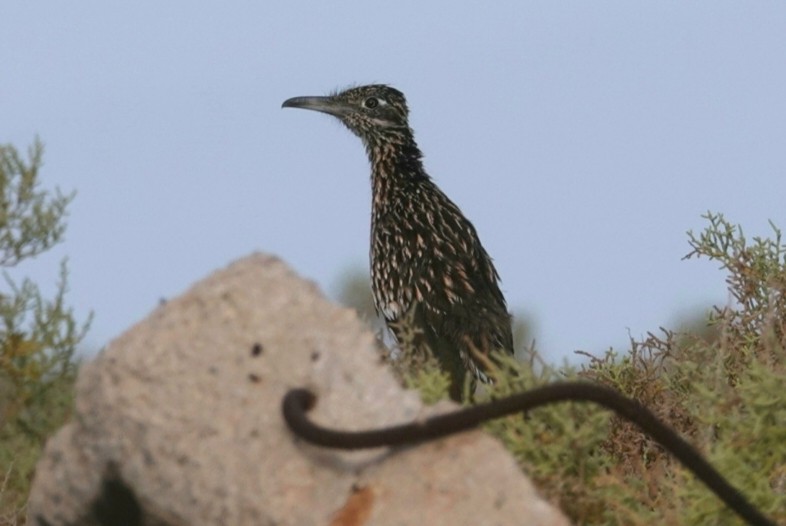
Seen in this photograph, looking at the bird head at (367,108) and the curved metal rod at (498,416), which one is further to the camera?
the bird head at (367,108)

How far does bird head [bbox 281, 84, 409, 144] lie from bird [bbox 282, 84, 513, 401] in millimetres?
218

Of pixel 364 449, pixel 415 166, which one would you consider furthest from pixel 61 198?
pixel 364 449

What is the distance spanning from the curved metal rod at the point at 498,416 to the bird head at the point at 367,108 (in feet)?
20.3

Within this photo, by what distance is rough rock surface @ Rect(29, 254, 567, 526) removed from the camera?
9.65 ft

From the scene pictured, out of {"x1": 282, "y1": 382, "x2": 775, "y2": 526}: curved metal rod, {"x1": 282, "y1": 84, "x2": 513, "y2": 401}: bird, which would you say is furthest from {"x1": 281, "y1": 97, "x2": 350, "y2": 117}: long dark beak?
{"x1": 282, "y1": 382, "x2": 775, "y2": 526}: curved metal rod

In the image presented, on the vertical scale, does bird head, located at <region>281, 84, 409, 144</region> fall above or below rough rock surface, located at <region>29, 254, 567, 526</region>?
above

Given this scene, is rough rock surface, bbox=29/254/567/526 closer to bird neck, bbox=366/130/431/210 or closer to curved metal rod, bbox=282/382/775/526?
curved metal rod, bbox=282/382/775/526

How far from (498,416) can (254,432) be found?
51 cm

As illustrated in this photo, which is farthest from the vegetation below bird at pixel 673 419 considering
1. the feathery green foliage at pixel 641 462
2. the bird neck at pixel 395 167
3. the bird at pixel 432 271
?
the bird neck at pixel 395 167

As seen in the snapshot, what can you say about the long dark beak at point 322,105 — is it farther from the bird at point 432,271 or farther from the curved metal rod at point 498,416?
the curved metal rod at point 498,416

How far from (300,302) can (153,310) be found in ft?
1.18

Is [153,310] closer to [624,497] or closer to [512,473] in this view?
[512,473]

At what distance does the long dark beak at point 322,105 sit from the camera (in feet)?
30.9

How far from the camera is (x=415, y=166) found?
346 inches
